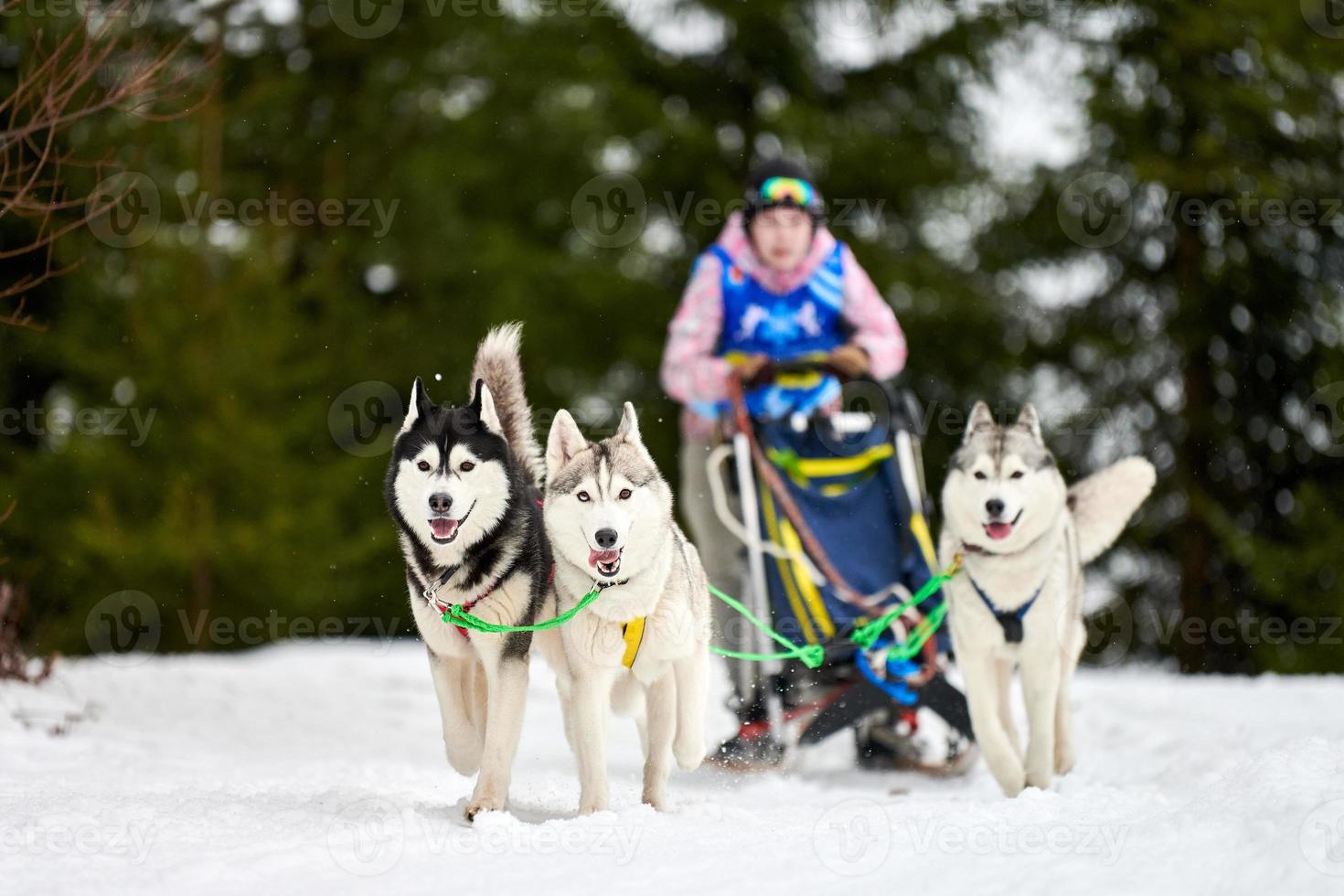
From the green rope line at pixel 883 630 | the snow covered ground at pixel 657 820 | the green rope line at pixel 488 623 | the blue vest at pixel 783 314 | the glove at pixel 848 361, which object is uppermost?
the blue vest at pixel 783 314

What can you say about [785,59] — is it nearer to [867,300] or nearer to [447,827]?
[867,300]

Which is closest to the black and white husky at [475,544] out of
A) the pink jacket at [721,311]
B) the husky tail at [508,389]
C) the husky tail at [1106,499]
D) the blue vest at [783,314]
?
the husky tail at [508,389]

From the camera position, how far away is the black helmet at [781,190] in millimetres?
5266

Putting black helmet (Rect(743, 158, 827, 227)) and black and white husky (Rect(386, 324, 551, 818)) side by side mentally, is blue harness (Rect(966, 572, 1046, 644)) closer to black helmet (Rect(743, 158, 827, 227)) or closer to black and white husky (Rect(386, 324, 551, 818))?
black and white husky (Rect(386, 324, 551, 818))

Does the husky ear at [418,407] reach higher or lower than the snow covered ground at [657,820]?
higher

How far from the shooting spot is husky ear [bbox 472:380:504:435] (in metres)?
3.57

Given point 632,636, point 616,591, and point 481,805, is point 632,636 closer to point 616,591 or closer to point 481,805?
point 616,591

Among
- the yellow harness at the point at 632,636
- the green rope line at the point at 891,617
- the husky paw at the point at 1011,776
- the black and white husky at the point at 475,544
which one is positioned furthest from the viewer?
the green rope line at the point at 891,617

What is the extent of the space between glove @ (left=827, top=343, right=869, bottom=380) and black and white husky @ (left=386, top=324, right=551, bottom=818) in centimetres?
171

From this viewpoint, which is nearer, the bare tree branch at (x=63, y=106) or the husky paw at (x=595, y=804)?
the husky paw at (x=595, y=804)

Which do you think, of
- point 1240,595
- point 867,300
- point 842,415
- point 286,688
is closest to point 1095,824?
point 842,415

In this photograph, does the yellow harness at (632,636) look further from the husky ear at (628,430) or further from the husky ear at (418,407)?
the husky ear at (418,407)

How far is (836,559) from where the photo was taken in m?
4.97

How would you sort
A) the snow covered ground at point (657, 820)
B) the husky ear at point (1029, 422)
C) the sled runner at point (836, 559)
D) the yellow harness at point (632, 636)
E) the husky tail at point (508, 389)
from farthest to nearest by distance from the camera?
the sled runner at point (836, 559) < the husky ear at point (1029, 422) < the husky tail at point (508, 389) < the yellow harness at point (632, 636) < the snow covered ground at point (657, 820)
